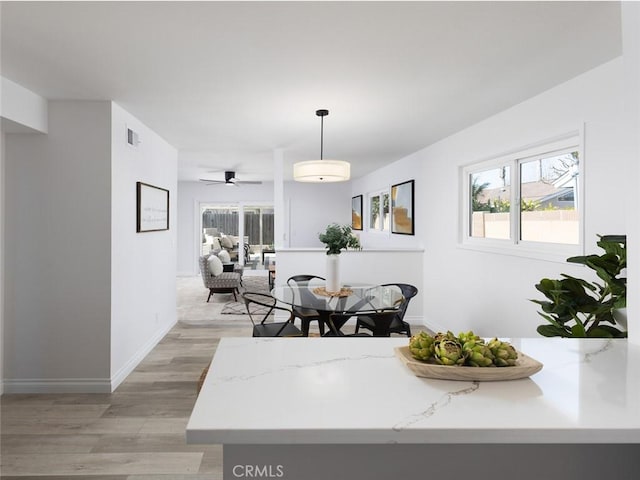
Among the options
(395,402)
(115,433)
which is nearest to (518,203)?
(395,402)

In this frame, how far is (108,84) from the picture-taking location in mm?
2963

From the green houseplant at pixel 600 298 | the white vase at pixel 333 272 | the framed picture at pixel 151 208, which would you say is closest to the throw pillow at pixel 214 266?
the framed picture at pixel 151 208

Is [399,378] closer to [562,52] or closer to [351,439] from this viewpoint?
[351,439]

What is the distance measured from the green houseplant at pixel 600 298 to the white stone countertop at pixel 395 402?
679 mm

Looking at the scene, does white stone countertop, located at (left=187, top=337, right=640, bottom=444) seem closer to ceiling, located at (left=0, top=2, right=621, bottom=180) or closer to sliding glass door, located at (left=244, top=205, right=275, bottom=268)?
ceiling, located at (left=0, top=2, right=621, bottom=180)

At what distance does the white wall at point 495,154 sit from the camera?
255cm

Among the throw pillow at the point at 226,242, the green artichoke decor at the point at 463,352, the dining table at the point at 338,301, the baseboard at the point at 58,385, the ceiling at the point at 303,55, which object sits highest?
the ceiling at the point at 303,55

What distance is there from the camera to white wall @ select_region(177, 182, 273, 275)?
10.1 metres

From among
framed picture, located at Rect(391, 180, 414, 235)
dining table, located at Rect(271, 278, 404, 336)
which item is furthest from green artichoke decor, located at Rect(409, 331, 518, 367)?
framed picture, located at Rect(391, 180, 414, 235)

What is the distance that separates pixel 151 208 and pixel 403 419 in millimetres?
3936

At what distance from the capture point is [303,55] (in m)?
2.46

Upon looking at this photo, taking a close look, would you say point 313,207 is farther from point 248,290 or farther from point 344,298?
point 344,298

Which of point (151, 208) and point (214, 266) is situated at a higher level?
point (151, 208)

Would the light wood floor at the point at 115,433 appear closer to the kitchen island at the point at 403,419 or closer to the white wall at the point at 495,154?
the kitchen island at the point at 403,419
